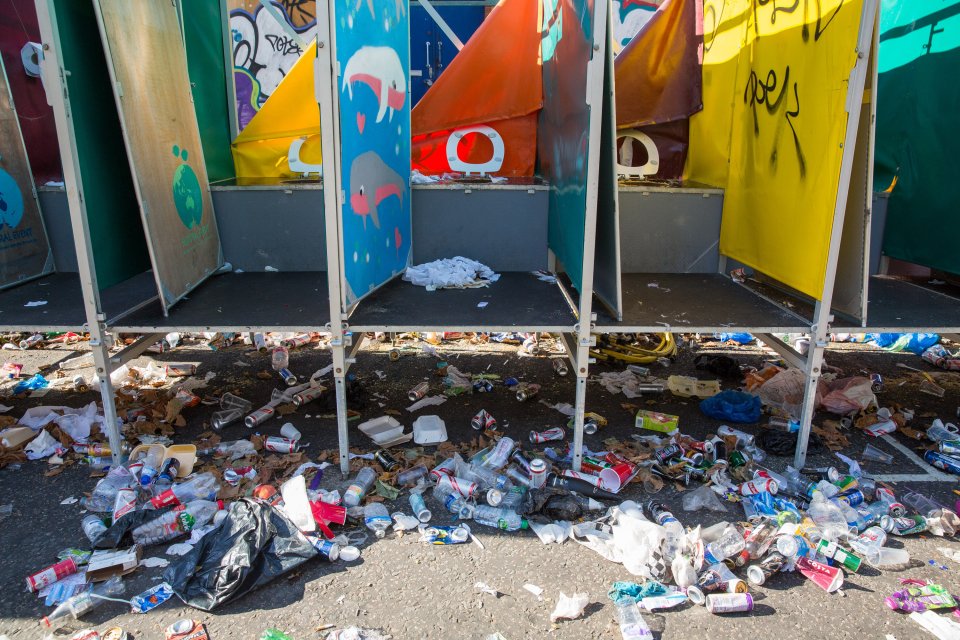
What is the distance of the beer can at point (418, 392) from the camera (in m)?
4.23

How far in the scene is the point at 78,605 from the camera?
2.31 meters

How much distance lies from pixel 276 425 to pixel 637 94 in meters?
3.42

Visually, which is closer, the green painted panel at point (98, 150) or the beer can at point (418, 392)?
the green painted panel at point (98, 150)

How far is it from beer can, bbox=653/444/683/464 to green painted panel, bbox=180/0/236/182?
3430 mm

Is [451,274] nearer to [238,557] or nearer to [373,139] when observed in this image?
[373,139]

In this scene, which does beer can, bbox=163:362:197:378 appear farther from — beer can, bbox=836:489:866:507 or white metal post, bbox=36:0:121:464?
beer can, bbox=836:489:866:507

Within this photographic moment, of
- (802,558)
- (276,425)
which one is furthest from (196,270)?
(802,558)

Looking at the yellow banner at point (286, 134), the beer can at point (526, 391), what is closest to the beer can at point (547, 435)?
the beer can at point (526, 391)

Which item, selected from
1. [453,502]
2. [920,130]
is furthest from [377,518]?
[920,130]

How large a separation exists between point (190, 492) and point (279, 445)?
562 mm

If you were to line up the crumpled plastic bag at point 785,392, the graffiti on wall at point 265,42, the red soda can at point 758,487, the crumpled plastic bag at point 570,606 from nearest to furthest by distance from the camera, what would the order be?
the crumpled plastic bag at point 570,606 → the red soda can at point 758,487 → the crumpled plastic bag at point 785,392 → the graffiti on wall at point 265,42

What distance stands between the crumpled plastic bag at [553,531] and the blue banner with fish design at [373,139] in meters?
1.44

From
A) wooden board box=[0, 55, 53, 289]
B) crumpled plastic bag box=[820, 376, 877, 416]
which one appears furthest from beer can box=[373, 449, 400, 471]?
crumpled plastic bag box=[820, 376, 877, 416]

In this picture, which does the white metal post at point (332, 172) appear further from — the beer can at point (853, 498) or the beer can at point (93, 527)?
the beer can at point (853, 498)
